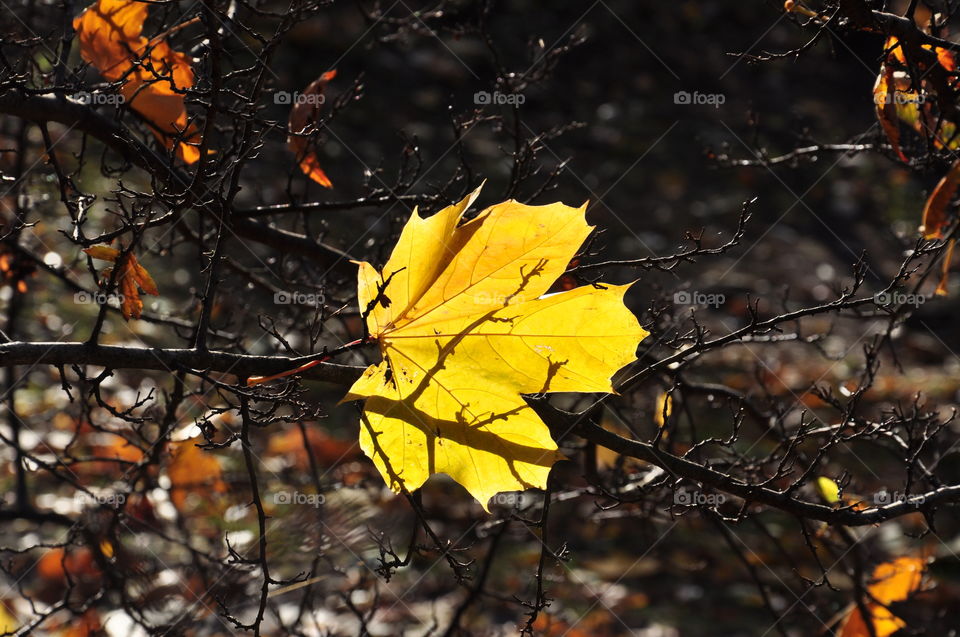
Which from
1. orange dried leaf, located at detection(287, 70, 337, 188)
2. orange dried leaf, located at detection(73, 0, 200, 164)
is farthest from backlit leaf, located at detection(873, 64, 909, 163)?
orange dried leaf, located at detection(73, 0, 200, 164)

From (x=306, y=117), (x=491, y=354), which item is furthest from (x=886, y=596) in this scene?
(x=306, y=117)

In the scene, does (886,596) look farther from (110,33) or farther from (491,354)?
(110,33)

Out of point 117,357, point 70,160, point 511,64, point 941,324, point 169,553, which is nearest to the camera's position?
point 117,357

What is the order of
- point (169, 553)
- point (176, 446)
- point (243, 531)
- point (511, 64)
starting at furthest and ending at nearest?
1. point (511, 64)
2. point (169, 553)
3. point (243, 531)
4. point (176, 446)

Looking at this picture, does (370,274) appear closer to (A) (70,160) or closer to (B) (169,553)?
(B) (169,553)

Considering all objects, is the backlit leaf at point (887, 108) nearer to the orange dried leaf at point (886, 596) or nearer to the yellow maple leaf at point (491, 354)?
the yellow maple leaf at point (491, 354)

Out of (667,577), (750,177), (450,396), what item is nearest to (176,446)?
(450,396)
